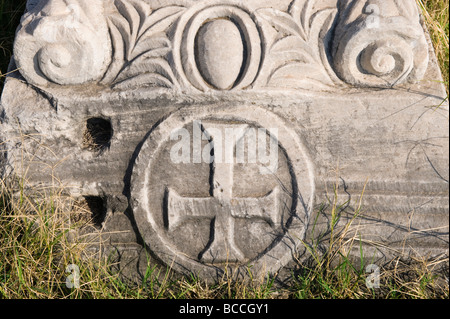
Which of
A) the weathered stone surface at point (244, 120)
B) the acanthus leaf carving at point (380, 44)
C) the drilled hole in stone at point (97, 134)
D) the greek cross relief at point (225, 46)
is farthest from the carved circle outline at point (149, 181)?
the acanthus leaf carving at point (380, 44)

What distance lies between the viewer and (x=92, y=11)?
7.66 ft

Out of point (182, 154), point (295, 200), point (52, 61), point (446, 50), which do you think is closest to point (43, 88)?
point (52, 61)

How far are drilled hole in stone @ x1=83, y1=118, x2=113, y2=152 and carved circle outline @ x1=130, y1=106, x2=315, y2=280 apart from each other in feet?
0.86

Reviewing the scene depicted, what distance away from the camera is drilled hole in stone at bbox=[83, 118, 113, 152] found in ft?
8.02

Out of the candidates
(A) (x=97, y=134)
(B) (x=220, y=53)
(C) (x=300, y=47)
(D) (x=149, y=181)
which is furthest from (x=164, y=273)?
(C) (x=300, y=47)

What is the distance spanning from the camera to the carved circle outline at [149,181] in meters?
2.25

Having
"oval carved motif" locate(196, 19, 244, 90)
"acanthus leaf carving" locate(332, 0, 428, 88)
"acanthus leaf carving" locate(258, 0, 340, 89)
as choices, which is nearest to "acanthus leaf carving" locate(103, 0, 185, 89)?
"oval carved motif" locate(196, 19, 244, 90)

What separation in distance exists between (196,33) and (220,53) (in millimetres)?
168

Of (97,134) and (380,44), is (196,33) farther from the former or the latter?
(380,44)

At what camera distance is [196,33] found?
7.51 feet

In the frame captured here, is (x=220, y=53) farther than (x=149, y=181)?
No

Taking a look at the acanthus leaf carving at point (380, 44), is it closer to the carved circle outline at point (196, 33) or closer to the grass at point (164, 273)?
the carved circle outline at point (196, 33)

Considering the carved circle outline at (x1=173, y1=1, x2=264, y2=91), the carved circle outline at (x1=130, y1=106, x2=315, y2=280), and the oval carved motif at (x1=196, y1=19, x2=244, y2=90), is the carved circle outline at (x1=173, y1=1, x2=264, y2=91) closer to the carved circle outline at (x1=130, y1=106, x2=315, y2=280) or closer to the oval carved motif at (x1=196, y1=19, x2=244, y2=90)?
the oval carved motif at (x1=196, y1=19, x2=244, y2=90)

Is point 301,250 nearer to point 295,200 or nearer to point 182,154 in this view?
point 295,200
